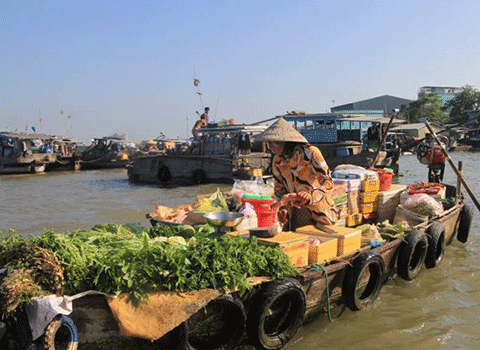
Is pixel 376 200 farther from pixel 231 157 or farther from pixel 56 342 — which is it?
pixel 231 157

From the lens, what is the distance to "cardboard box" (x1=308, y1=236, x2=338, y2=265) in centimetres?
396

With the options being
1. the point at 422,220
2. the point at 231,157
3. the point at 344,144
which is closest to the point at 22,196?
the point at 231,157

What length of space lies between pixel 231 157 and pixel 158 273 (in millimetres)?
14170

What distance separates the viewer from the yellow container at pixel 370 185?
596 cm

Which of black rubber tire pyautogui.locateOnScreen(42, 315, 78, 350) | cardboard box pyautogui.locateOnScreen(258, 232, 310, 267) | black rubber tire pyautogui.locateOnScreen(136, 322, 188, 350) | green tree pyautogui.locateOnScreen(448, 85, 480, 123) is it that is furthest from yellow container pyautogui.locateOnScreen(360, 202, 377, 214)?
green tree pyautogui.locateOnScreen(448, 85, 480, 123)

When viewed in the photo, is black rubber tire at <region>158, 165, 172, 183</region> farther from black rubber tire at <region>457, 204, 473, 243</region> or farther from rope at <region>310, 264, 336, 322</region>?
rope at <region>310, 264, 336, 322</region>

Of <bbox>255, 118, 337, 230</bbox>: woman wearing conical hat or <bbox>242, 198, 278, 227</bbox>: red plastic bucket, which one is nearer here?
<bbox>242, 198, 278, 227</bbox>: red plastic bucket

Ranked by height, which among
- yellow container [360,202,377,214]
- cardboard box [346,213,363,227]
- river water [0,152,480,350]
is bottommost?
river water [0,152,480,350]

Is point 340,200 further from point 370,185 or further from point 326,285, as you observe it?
point 326,285

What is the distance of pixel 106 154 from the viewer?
2812cm

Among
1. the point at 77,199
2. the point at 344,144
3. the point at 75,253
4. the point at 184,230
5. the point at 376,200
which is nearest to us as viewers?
the point at 75,253

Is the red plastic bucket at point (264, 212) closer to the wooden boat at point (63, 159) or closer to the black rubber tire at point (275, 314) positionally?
the black rubber tire at point (275, 314)

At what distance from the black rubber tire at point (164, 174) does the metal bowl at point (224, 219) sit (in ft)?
50.6

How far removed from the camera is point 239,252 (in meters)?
3.25
